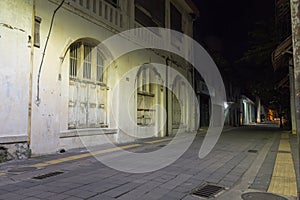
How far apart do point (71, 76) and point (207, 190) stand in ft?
19.1

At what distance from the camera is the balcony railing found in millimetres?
8453

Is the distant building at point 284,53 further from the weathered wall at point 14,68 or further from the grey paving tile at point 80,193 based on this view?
the grey paving tile at point 80,193

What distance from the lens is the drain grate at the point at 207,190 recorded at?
390cm

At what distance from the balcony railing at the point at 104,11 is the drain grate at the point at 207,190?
259 inches

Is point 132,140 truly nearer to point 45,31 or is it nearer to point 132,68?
point 132,68

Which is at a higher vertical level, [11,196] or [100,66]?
[100,66]

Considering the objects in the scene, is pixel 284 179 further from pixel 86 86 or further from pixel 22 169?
pixel 86 86

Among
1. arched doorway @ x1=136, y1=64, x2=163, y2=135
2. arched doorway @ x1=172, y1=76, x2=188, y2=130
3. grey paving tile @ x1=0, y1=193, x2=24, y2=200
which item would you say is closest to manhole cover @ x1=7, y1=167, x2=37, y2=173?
grey paving tile @ x1=0, y1=193, x2=24, y2=200

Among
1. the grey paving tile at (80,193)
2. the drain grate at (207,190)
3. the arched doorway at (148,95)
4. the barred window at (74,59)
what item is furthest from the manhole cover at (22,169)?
the arched doorway at (148,95)

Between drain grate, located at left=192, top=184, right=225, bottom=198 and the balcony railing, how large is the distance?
6.58 meters

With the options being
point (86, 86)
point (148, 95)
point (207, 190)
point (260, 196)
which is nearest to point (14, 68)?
point (86, 86)

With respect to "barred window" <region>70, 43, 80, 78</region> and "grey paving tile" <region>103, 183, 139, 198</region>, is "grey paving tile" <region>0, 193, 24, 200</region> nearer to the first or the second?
"grey paving tile" <region>103, 183, 139, 198</region>

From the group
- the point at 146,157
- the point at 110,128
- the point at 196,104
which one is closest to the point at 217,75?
the point at 196,104

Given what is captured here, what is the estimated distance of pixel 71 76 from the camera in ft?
27.2
